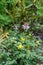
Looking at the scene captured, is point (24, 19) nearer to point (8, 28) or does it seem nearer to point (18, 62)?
point (8, 28)

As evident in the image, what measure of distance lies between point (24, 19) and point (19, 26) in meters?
0.20

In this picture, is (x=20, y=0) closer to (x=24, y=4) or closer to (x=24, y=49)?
(x=24, y=4)

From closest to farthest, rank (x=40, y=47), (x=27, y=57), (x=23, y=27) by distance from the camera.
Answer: (x=27, y=57) < (x=40, y=47) < (x=23, y=27)

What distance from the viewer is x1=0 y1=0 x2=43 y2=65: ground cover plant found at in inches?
138

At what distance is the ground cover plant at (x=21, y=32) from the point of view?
3.51 meters

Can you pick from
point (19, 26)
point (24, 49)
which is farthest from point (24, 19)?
point (24, 49)

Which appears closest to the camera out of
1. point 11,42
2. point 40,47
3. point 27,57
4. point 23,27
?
point 27,57

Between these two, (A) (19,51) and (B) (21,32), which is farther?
(B) (21,32)

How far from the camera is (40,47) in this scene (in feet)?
13.0

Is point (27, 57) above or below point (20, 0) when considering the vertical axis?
below

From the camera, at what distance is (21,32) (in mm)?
4348

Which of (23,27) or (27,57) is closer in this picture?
(27,57)

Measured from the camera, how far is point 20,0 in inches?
182

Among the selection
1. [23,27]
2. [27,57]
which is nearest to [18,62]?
[27,57]
